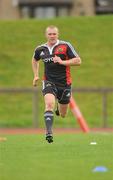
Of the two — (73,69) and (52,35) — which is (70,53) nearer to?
(52,35)

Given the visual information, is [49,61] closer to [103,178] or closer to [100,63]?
[103,178]

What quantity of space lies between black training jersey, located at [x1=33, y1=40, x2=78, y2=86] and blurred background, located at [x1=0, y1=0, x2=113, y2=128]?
1169cm

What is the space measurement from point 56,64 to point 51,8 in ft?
127

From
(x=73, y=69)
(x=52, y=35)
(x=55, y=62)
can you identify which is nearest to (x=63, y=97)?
(x=55, y=62)

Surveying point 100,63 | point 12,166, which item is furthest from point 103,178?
point 100,63

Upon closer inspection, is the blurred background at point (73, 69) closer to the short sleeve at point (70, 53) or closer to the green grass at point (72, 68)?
the green grass at point (72, 68)

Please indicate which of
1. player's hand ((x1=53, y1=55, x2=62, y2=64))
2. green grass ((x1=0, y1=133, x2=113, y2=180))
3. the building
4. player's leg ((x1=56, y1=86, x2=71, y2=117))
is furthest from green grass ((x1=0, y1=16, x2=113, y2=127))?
green grass ((x1=0, y1=133, x2=113, y2=180))

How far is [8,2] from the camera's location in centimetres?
4803

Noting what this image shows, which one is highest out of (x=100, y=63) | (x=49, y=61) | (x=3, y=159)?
(x=100, y=63)

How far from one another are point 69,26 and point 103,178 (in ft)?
94.0

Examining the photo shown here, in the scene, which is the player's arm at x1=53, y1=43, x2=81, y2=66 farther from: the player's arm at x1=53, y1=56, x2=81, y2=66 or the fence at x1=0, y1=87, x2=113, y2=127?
the fence at x1=0, y1=87, x2=113, y2=127

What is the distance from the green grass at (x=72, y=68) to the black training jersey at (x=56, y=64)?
12.4 meters

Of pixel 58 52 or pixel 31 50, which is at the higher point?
pixel 31 50

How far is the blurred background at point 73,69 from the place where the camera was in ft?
85.0
